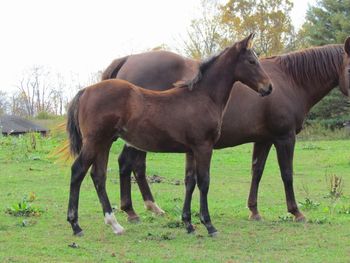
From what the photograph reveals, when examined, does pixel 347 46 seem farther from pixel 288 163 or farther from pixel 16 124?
pixel 16 124

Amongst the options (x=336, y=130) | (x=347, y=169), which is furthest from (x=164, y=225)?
(x=336, y=130)

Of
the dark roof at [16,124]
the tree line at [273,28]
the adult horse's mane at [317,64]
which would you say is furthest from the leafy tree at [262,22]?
the adult horse's mane at [317,64]

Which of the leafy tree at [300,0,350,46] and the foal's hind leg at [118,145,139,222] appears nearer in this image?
the foal's hind leg at [118,145,139,222]

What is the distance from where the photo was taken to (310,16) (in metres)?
37.8

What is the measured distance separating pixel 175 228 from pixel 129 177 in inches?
54.6

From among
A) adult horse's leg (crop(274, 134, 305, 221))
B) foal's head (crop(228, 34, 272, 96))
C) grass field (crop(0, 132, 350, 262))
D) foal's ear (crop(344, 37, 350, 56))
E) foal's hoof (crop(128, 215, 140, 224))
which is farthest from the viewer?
foal's ear (crop(344, 37, 350, 56))

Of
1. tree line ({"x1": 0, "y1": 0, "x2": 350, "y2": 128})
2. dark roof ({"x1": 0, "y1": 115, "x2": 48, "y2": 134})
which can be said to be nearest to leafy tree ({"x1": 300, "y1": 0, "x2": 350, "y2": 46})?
tree line ({"x1": 0, "y1": 0, "x2": 350, "y2": 128})

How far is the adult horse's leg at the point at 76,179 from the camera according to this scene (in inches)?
261

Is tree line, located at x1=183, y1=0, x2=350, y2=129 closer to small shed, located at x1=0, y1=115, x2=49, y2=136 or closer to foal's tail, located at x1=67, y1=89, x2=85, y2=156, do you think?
small shed, located at x1=0, y1=115, x2=49, y2=136

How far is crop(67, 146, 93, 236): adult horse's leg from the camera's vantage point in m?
6.64

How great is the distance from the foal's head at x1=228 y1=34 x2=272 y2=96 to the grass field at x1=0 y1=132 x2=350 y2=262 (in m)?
1.82

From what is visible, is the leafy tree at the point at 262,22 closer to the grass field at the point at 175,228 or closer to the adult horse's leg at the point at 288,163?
the grass field at the point at 175,228

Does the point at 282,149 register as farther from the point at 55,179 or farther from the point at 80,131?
the point at 55,179

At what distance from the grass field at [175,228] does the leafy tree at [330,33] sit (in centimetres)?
2029
